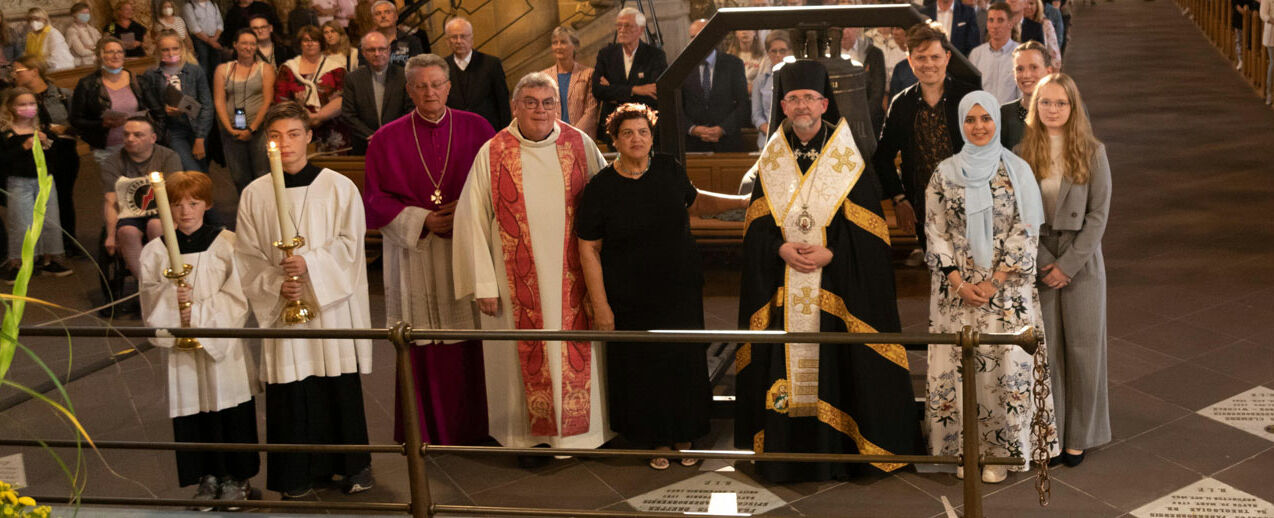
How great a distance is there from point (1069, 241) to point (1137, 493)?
0.95 metres

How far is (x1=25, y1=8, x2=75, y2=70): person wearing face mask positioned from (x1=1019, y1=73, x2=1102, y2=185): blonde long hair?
1054 cm

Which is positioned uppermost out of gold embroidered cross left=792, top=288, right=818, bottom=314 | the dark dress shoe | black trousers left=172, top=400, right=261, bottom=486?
gold embroidered cross left=792, top=288, right=818, bottom=314

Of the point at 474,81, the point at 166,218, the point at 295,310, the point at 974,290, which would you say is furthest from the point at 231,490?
the point at 474,81

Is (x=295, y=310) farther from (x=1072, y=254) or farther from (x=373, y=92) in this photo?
(x=373, y=92)

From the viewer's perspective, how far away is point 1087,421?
5000 millimetres

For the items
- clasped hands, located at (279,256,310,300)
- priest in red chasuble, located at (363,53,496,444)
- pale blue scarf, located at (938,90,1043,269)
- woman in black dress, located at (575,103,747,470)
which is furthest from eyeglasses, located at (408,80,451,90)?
pale blue scarf, located at (938,90,1043,269)

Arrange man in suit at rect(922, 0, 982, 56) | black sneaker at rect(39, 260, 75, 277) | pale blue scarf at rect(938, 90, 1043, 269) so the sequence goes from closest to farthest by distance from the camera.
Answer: pale blue scarf at rect(938, 90, 1043, 269)
black sneaker at rect(39, 260, 75, 277)
man in suit at rect(922, 0, 982, 56)

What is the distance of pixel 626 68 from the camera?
875 cm

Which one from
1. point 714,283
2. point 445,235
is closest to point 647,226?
point 445,235

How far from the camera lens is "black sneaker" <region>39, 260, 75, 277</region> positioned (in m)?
9.03

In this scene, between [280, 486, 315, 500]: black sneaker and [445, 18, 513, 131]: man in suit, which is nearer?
[280, 486, 315, 500]: black sneaker

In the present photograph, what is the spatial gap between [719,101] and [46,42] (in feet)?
25.8

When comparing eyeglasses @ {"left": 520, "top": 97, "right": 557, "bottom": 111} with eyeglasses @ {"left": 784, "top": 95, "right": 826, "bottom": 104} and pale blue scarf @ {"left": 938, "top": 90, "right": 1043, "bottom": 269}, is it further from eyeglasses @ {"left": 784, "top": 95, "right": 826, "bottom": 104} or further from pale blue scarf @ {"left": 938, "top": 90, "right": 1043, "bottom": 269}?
pale blue scarf @ {"left": 938, "top": 90, "right": 1043, "bottom": 269}

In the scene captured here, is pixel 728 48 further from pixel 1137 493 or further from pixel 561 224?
pixel 1137 493
